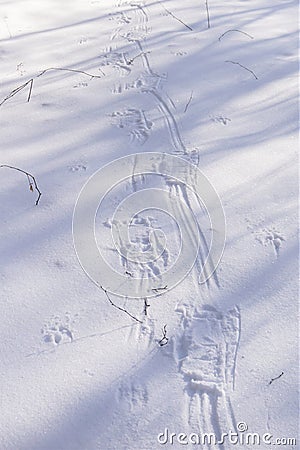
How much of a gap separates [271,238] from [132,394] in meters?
1.20

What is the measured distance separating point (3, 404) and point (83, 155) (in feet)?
5.90

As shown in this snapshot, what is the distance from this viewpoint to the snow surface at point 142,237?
2107 millimetres

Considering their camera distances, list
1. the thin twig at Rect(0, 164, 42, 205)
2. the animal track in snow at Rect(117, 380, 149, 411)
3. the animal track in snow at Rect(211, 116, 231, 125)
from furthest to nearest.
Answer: the animal track in snow at Rect(211, 116, 231, 125), the thin twig at Rect(0, 164, 42, 205), the animal track in snow at Rect(117, 380, 149, 411)

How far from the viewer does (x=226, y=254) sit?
2.75m

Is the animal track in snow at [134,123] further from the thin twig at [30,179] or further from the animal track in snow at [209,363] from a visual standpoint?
the animal track in snow at [209,363]

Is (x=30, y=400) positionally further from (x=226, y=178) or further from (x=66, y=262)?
(x=226, y=178)

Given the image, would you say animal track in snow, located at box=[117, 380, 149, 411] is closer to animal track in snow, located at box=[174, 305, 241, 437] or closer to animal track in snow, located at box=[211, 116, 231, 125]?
animal track in snow, located at box=[174, 305, 241, 437]

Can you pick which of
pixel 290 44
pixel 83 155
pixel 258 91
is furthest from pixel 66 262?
pixel 290 44
